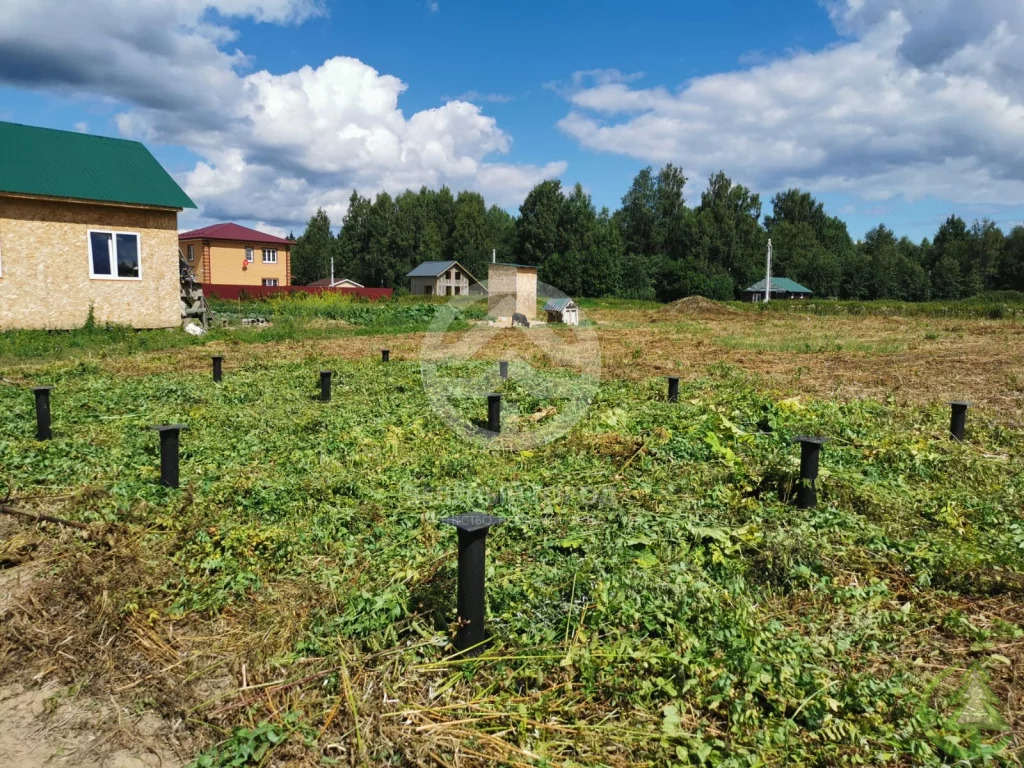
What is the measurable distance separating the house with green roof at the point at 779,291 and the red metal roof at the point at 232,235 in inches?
1867

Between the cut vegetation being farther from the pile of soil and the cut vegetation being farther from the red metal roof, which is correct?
the red metal roof

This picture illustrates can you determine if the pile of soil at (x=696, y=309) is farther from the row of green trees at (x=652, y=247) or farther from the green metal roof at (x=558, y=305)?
the row of green trees at (x=652, y=247)

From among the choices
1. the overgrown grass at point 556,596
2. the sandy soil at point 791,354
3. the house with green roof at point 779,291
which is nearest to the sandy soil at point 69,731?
the overgrown grass at point 556,596

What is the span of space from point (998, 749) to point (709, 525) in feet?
7.83

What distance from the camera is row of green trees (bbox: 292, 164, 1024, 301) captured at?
6531cm

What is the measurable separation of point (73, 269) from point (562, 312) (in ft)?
66.8

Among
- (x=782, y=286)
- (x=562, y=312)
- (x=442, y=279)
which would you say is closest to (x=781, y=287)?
(x=782, y=286)

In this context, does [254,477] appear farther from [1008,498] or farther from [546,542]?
[1008,498]

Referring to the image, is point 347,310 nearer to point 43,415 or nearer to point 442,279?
point 43,415

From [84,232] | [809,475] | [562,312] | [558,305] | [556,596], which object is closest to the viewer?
[556,596]

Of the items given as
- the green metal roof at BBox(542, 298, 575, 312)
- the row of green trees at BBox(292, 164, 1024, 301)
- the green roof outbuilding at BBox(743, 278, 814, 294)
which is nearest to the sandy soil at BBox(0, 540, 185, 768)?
the green metal roof at BBox(542, 298, 575, 312)

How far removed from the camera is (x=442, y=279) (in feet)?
224

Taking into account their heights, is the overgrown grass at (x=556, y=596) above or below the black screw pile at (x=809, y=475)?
below

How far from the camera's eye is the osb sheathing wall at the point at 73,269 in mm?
19156
